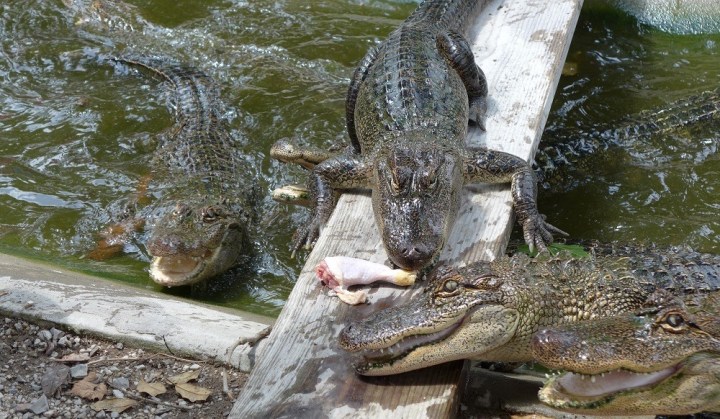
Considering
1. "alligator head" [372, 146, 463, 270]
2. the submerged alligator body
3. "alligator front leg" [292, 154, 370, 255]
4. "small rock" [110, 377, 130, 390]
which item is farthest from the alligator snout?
the submerged alligator body

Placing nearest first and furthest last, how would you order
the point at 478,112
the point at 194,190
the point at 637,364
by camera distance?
the point at 637,364 < the point at 478,112 < the point at 194,190

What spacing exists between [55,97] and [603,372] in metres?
5.10

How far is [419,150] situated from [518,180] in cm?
51

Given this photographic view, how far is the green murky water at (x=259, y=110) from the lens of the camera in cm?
486

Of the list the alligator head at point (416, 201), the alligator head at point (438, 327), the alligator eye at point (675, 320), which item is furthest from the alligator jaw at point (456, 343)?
the alligator eye at point (675, 320)

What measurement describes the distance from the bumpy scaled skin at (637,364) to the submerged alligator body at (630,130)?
2.87m

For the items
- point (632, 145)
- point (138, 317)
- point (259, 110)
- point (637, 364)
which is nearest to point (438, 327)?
point (637, 364)

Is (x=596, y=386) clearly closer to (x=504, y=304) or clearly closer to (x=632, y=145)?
(x=504, y=304)

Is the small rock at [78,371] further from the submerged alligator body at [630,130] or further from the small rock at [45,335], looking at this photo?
the submerged alligator body at [630,130]

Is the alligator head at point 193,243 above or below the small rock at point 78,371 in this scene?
below

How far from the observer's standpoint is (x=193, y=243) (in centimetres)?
438

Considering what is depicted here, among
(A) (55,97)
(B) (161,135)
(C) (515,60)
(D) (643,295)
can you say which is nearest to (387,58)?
(C) (515,60)

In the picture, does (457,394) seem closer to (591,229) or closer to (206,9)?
(591,229)

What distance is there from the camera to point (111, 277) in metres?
4.39
